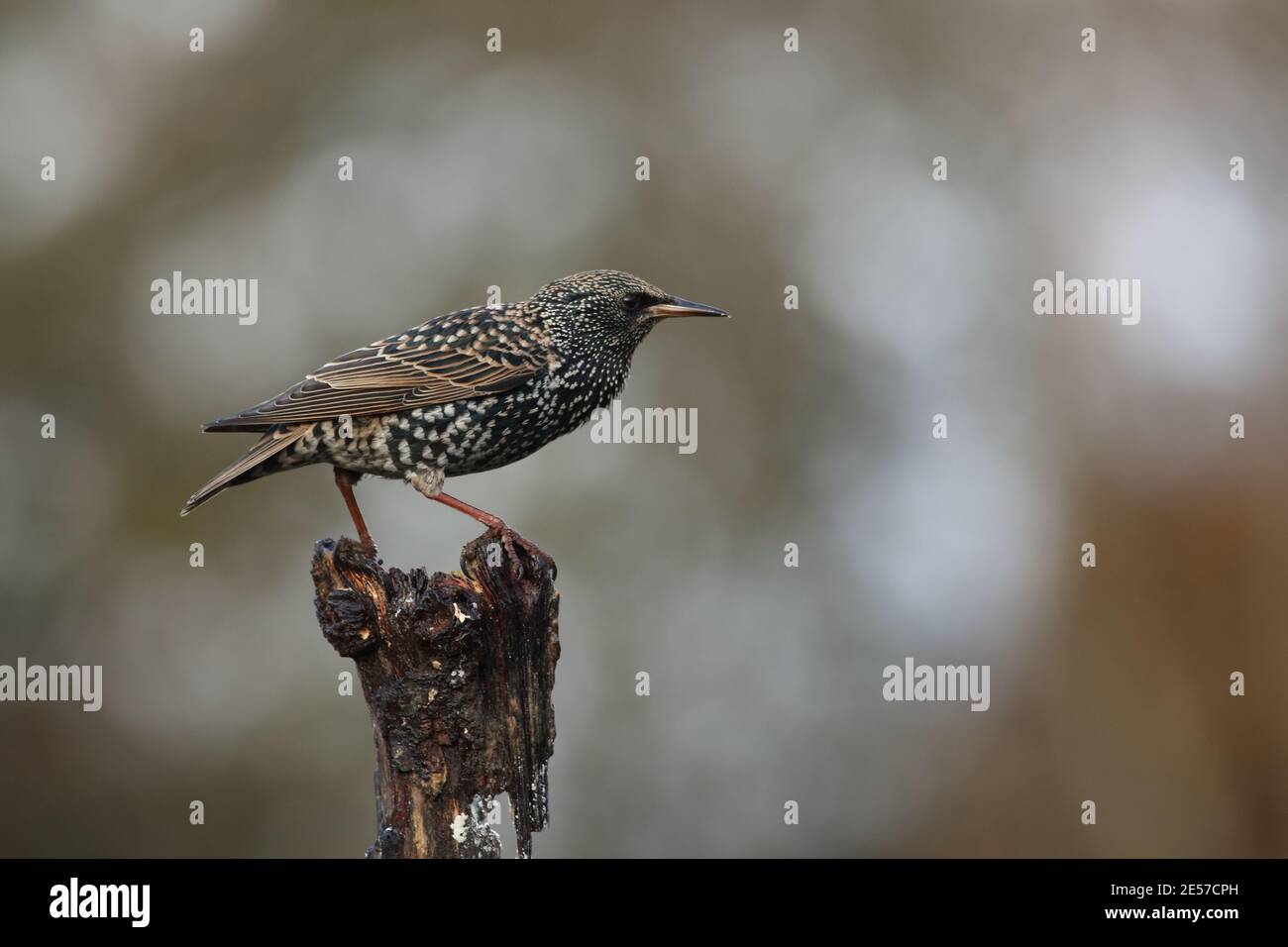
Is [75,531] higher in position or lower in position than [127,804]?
higher

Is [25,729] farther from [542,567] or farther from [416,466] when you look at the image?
[542,567]

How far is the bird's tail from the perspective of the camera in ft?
18.5

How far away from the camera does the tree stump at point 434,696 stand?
16.5ft

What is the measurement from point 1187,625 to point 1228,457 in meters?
1.43

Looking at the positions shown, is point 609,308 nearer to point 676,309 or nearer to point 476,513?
point 676,309

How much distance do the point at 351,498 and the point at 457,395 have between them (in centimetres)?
65

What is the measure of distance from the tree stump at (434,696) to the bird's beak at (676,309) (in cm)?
169

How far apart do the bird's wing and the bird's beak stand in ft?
1.80

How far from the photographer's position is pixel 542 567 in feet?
17.4

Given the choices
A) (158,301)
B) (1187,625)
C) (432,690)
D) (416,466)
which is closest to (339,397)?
(416,466)

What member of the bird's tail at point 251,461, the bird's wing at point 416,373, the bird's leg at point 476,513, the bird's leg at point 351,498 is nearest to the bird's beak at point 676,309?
the bird's wing at point 416,373

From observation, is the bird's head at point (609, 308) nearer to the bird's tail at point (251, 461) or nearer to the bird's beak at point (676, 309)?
the bird's beak at point (676, 309)

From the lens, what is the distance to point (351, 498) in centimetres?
607

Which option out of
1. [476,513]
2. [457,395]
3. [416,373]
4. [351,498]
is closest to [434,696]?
[476,513]
